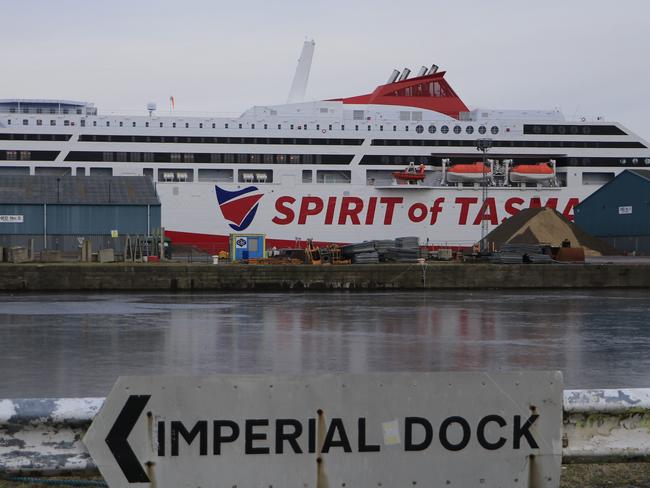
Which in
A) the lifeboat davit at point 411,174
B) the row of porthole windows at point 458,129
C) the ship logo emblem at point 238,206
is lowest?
the ship logo emblem at point 238,206

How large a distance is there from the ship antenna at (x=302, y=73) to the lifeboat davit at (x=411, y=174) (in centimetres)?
1329

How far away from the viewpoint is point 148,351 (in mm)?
13031

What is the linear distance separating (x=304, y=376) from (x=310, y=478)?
543 mm

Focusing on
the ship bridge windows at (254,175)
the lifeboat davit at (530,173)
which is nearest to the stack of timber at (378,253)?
the ship bridge windows at (254,175)

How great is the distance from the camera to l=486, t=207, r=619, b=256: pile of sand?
4612cm

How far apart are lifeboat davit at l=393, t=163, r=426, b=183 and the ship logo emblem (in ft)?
32.3

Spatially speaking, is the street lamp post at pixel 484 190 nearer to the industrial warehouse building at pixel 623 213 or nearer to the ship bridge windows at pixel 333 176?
the industrial warehouse building at pixel 623 213

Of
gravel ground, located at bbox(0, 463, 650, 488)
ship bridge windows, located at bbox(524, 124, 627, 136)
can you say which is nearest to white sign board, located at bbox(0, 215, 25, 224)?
ship bridge windows, located at bbox(524, 124, 627, 136)

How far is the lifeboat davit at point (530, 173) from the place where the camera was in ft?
192

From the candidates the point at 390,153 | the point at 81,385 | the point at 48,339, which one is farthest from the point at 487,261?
the point at 81,385

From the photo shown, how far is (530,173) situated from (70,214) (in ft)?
104

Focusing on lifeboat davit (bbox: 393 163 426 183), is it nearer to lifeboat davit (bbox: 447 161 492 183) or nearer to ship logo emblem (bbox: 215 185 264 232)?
lifeboat davit (bbox: 447 161 492 183)

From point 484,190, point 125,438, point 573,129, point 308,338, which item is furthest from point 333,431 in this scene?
point 573,129

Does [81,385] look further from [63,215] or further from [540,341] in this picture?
[63,215]
